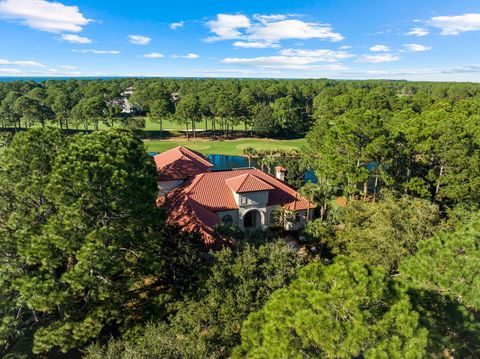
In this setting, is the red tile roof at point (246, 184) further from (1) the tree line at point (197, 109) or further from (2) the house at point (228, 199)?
(1) the tree line at point (197, 109)

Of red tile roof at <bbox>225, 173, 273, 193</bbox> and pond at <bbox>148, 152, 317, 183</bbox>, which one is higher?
red tile roof at <bbox>225, 173, 273, 193</bbox>

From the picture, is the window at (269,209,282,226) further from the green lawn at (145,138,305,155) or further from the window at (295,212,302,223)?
the green lawn at (145,138,305,155)

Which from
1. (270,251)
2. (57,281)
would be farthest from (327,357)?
(57,281)

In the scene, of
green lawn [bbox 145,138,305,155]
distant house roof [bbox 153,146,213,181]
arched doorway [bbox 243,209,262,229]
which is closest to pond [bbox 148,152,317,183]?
green lawn [bbox 145,138,305,155]

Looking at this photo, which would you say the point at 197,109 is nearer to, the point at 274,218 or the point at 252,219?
the point at 252,219

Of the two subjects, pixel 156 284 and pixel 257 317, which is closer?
pixel 257 317

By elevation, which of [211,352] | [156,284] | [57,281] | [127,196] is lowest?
[156,284]

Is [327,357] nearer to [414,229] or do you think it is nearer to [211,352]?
[211,352]

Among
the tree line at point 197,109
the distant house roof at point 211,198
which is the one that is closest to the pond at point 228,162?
the tree line at point 197,109

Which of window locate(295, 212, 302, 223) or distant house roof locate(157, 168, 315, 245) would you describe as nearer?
distant house roof locate(157, 168, 315, 245)

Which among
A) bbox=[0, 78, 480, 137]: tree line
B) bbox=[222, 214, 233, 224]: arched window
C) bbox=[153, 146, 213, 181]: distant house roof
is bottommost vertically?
bbox=[222, 214, 233, 224]: arched window
